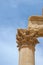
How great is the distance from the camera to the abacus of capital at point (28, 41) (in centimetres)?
2282

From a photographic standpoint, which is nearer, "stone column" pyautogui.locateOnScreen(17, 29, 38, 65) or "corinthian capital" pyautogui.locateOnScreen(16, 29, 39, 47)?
"stone column" pyautogui.locateOnScreen(17, 29, 38, 65)

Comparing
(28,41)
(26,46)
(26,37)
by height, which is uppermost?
(26,37)

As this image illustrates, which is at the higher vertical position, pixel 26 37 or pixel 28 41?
pixel 26 37

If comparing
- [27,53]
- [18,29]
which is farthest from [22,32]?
[27,53]

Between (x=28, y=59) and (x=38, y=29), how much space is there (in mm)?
3363

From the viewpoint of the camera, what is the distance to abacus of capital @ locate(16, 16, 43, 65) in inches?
898

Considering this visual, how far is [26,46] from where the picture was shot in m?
23.3

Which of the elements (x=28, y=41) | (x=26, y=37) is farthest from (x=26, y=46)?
(x=26, y=37)

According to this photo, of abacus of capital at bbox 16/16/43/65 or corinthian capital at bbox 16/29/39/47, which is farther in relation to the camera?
corinthian capital at bbox 16/29/39/47

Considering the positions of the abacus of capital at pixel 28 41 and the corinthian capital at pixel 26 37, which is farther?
the corinthian capital at pixel 26 37

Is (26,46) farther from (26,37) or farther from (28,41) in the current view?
(26,37)

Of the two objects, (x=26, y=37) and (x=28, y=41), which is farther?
(x=28, y=41)

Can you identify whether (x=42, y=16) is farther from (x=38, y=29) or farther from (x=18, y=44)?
(x=18, y=44)

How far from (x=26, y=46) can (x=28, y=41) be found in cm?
51
